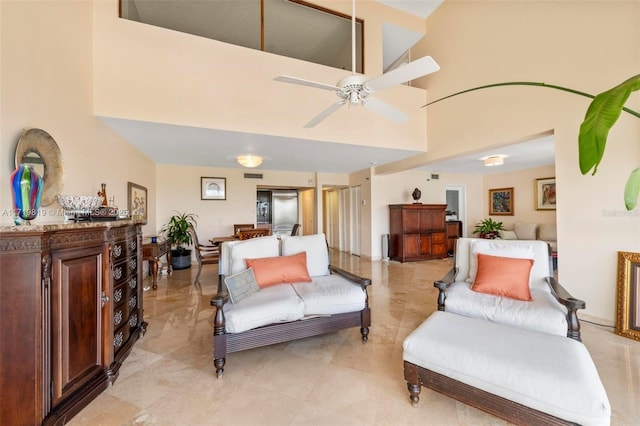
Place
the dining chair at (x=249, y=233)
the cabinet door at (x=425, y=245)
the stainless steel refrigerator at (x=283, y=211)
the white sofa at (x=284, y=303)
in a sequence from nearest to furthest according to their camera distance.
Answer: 1. the white sofa at (x=284, y=303)
2. the dining chair at (x=249, y=233)
3. the cabinet door at (x=425, y=245)
4. the stainless steel refrigerator at (x=283, y=211)

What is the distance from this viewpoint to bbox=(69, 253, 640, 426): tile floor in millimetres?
1563

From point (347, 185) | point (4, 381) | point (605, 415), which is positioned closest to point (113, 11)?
point (4, 381)

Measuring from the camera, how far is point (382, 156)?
504 cm

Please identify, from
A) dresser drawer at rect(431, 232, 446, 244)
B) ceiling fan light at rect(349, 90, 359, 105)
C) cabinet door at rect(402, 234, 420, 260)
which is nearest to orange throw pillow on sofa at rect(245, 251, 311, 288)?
ceiling fan light at rect(349, 90, 359, 105)

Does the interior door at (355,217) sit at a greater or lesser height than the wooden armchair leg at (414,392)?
greater

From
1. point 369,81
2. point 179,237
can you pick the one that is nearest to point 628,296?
point 369,81

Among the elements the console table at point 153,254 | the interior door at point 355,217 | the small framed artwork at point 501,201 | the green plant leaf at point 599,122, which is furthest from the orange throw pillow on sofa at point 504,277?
the small framed artwork at point 501,201

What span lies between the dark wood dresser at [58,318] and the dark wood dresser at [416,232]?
17.9 feet

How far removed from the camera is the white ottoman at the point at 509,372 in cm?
120

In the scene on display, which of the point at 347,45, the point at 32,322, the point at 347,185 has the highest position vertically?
→ the point at 347,45

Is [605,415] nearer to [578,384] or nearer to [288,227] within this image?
[578,384]

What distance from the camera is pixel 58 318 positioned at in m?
1.52

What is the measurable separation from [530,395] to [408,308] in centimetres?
200

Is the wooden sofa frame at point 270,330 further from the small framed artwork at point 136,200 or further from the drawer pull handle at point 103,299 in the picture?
the small framed artwork at point 136,200
